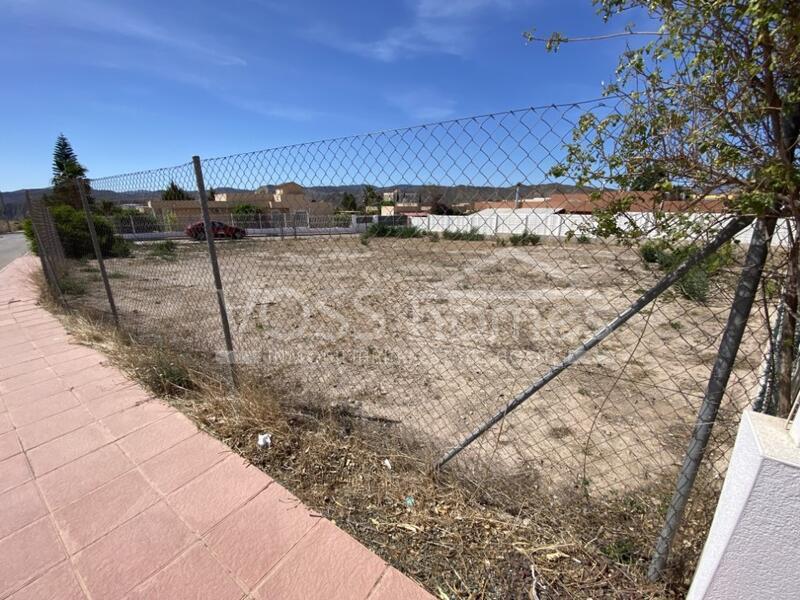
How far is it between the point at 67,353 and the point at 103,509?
8.80 ft

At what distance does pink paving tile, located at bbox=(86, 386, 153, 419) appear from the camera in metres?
2.46

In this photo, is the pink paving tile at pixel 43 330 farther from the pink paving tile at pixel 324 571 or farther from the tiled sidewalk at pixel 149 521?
the pink paving tile at pixel 324 571

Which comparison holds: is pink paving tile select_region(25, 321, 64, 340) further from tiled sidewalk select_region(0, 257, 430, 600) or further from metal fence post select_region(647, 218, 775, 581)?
metal fence post select_region(647, 218, 775, 581)

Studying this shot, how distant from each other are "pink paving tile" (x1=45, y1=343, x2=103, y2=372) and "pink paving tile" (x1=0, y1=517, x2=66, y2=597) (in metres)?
2.22

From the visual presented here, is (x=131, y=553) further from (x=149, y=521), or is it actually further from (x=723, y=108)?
(x=723, y=108)

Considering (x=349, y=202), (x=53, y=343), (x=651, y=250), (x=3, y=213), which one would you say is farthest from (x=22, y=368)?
(x=3, y=213)

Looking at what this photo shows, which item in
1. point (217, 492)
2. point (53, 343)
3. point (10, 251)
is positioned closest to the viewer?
point (217, 492)

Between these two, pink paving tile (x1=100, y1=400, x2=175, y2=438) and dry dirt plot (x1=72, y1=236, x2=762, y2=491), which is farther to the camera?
dry dirt plot (x1=72, y1=236, x2=762, y2=491)

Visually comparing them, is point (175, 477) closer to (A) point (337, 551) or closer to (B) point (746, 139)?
(A) point (337, 551)

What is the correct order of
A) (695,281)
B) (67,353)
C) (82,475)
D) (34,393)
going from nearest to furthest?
(695,281) < (82,475) < (34,393) < (67,353)

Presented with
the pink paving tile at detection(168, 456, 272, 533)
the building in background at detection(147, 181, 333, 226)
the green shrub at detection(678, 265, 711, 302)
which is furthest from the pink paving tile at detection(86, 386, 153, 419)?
the green shrub at detection(678, 265, 711, 302)

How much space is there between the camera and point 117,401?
257 cm

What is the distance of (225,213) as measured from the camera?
344 cm

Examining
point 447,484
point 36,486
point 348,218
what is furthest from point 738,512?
point 36,486
